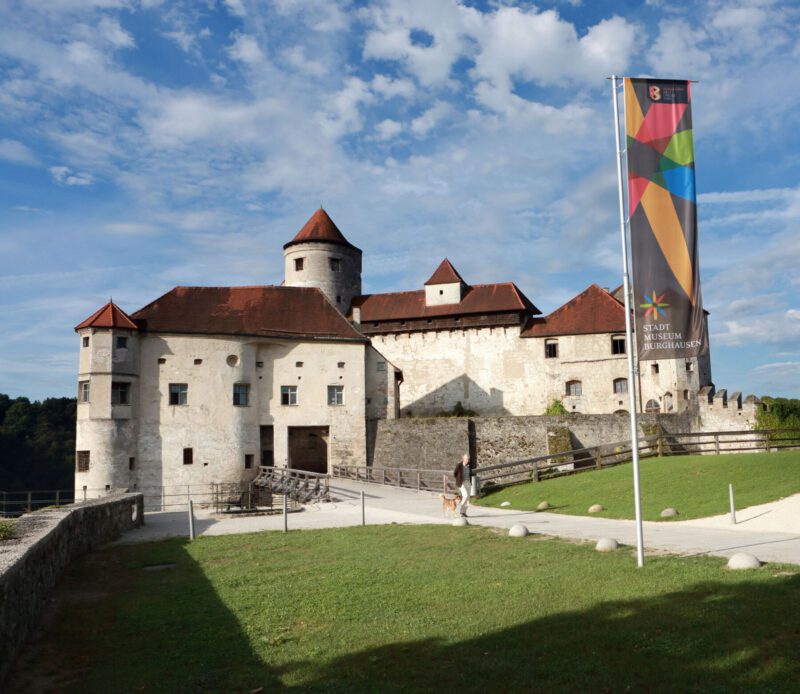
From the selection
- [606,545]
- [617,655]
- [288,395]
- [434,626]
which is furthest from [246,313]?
[617,655]

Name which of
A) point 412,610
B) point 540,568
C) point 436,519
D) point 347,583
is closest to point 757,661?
point 412,610

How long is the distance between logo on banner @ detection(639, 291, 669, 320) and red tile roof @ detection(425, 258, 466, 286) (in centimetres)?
4602

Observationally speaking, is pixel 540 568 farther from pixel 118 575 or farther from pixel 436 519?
pixel 436 519

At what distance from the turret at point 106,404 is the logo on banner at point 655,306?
118 feet

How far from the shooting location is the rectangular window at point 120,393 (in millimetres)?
41559

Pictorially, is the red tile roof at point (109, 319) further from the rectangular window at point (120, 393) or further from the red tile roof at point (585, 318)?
the red tile roof at point (585, 318)

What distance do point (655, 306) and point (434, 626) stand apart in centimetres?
661

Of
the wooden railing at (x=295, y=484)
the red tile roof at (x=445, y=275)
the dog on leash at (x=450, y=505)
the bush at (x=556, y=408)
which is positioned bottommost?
the wooden railing at (x=295, y=484)

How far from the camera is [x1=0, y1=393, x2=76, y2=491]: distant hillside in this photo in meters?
84.3

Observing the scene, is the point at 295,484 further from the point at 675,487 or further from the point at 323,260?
the point at 323,260

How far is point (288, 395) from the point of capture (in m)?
45.4

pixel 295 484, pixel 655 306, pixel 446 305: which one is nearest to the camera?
pixel 655 306

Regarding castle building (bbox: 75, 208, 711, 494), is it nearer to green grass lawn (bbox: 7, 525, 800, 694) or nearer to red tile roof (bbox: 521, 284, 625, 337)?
red tile roof (bbox: 521, 284, 625, 337)

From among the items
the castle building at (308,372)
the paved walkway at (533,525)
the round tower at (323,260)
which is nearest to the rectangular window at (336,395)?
the castle building at (308,372)
